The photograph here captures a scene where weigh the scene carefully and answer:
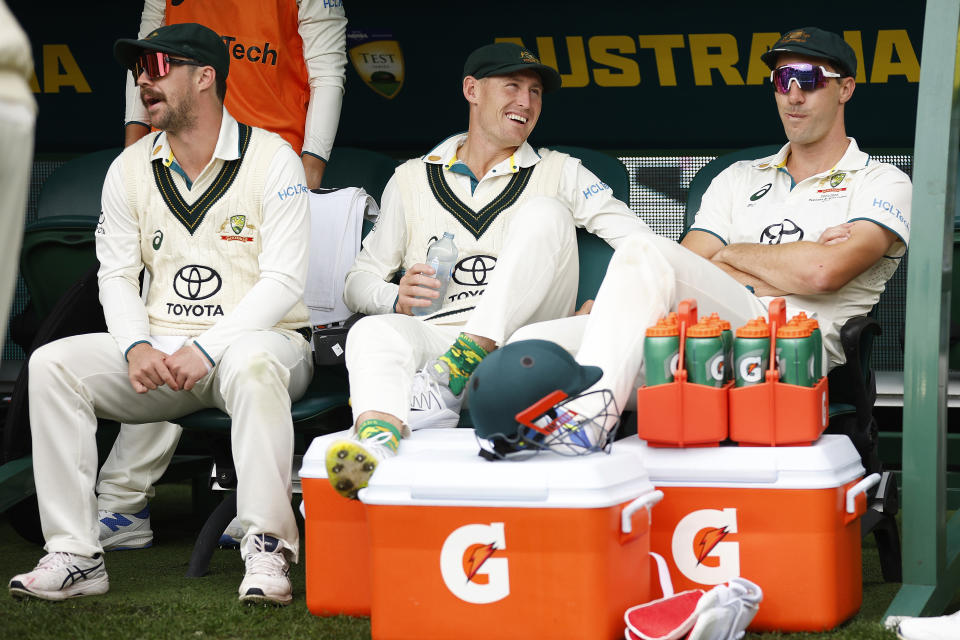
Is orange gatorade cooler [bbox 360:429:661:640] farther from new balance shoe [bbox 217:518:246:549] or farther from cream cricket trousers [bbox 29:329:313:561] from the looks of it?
new balance shoe [bbox 217:518:246:549]

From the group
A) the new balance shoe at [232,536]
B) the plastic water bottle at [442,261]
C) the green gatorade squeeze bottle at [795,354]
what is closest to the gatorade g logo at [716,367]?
the green gatorade squeeze bottle at [795,354]

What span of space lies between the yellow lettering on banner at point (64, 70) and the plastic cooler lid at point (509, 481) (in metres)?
3.08

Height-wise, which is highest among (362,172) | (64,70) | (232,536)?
(64,70)

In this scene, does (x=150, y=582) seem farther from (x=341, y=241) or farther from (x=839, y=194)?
(x=839, y=194)

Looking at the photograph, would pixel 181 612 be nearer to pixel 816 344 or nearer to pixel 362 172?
pixel 816 344

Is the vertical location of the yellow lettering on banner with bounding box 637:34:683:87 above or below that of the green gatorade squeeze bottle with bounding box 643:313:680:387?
above

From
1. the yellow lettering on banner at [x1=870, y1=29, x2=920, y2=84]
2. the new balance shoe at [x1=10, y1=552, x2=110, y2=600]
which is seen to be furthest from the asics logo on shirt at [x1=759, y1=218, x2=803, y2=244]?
the new balance shoe at [x1=10, y1=552, x2=110, y2=600]

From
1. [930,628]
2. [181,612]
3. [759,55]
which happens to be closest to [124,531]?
[181,612]

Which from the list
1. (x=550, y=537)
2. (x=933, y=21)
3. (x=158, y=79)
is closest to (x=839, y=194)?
(x=933, y=21)

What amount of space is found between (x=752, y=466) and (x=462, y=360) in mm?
872

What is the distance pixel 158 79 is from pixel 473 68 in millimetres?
987

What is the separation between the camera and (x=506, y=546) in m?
2.54

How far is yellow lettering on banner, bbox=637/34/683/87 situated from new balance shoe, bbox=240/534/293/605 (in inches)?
95.3

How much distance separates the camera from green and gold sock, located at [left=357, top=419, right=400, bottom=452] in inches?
112
